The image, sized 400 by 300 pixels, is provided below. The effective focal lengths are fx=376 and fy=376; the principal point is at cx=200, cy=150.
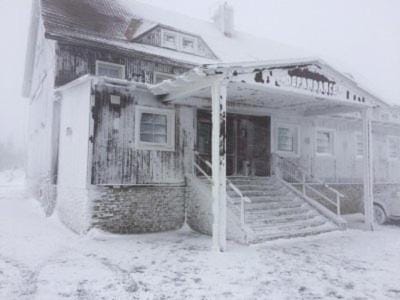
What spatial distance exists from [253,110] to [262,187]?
2.85 meters

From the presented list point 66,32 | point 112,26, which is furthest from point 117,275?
point 112,26

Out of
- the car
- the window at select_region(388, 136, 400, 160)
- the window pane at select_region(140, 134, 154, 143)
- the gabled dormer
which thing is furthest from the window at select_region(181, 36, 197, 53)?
the window at select_region(388, 136, 400, 160)

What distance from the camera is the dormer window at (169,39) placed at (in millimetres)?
17438

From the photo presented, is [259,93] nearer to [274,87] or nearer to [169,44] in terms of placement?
[274,87]

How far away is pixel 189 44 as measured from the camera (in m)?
18.3

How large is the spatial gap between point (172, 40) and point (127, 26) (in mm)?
2165

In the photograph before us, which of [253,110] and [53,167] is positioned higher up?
[253,110]

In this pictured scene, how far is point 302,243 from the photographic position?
9922 mm

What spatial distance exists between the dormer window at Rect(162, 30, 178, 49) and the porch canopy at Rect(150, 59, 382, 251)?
6.04m

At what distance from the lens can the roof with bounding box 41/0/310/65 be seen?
49.0 feet

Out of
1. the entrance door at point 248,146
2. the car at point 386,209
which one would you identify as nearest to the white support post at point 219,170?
the entrance door at point 248,146

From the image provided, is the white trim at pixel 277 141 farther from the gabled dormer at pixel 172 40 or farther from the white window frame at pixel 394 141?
the white window frame at pixel 394 141

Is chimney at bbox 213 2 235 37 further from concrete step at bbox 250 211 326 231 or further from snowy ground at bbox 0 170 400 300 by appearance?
snowy ground at bbox 0 170 400 300

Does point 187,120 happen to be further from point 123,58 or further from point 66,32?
point 66,32
